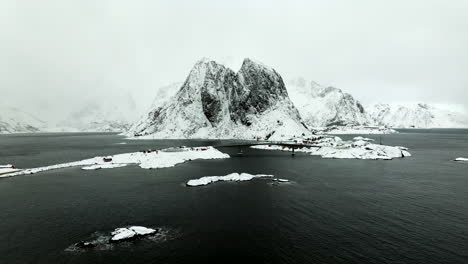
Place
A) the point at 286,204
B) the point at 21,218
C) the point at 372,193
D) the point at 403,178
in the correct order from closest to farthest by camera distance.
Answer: the point at 21,218, the point at 286,204, the point at 372,193, the point at 403,178

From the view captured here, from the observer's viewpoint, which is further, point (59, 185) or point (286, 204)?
point (59, 185)

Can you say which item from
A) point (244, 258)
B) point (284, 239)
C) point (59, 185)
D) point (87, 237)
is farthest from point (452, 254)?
point (59, 185)

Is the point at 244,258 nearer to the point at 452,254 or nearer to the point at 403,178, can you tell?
the point at 452,254

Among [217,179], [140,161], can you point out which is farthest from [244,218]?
[140,161]

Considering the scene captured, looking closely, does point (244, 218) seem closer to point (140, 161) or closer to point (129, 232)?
point (129, 232)

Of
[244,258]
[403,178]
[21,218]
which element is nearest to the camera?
[244,258]

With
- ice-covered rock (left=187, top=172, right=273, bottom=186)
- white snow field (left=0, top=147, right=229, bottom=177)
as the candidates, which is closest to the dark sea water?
ice-covered rock (left=187, top=172, right=273, bottom=186)
